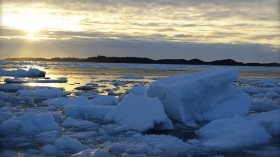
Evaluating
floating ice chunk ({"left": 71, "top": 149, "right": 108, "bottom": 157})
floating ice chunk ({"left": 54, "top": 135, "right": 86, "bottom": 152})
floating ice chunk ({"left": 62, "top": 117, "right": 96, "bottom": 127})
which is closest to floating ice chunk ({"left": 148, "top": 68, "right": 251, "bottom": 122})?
floating ice chunk ({"left": 62, "top": 117, "right": 96, "bottom": 127})

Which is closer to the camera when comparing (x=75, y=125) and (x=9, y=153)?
(x=9, y=153)

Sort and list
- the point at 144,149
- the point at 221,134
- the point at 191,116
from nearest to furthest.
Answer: the point at 144,149 → the point at 221,134 → the point at 191,116

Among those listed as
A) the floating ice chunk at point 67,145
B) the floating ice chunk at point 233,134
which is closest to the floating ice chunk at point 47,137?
the floating ice chunk at point 67,145

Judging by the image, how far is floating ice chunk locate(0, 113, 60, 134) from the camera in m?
7.84

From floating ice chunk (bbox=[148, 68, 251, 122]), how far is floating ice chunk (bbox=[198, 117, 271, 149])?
1467 mm

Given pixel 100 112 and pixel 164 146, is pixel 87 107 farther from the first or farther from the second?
pixel 164 146

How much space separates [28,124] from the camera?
318 inches

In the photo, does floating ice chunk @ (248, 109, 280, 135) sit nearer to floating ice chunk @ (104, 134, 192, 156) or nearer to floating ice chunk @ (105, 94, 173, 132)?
floating ice chunk @ (105, 94, 173, 132)

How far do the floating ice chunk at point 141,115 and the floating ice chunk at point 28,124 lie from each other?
155 centimetres

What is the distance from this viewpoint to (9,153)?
602 cm

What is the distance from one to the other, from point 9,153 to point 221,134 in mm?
3934

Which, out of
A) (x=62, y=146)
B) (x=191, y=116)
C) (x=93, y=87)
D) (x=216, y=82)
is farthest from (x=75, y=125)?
(x=93, y=87)

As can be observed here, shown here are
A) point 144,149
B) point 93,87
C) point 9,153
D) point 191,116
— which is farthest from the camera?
point 93,87

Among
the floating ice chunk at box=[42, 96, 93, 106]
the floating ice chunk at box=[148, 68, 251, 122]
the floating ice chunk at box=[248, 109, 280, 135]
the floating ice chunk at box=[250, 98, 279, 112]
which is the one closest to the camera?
the floating ice chunk at box=[248, 109, 280, 135]
